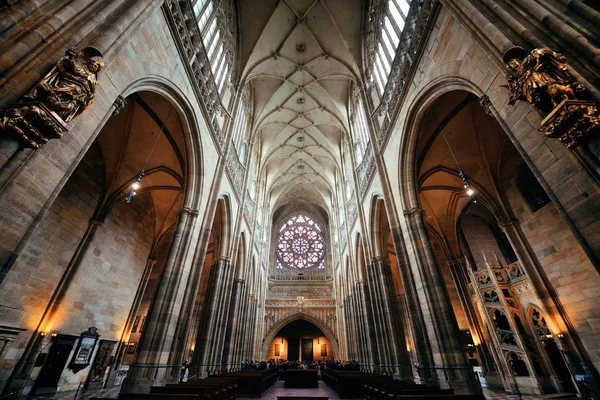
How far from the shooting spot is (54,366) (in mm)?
8688

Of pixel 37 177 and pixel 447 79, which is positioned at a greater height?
pixel 447 79

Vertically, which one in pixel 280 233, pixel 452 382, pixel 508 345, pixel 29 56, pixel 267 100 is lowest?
pixel 452 382

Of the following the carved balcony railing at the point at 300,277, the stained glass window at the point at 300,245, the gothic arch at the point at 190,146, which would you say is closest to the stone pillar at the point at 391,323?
the gothic arch at the point at 190,146

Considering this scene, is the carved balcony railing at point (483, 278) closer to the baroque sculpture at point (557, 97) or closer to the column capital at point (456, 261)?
the column capital at point (456, 261)

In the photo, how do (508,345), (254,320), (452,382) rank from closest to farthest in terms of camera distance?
(452,382) < (508,345) < (254,320)

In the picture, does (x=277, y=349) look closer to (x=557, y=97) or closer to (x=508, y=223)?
(x=508, y=223)

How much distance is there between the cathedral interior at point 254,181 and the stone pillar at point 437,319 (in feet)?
0.18

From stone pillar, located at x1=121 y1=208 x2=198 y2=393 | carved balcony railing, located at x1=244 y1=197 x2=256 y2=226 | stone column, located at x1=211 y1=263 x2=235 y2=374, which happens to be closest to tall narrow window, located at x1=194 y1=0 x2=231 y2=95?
stone pillar, located at x1=121 y1=208 x2=198 y2=393

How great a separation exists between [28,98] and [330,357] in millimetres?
31193

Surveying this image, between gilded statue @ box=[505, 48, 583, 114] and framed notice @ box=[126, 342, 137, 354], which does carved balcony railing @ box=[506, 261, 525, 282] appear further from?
framed notice @ box=[126, 342, 137, 354]

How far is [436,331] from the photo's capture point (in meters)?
7.27

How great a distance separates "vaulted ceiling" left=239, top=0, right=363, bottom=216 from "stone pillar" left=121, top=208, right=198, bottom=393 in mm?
10433

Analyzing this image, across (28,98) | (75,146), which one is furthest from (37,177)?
(28,98)

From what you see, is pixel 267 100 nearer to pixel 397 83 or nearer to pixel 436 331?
pixel 397 83
